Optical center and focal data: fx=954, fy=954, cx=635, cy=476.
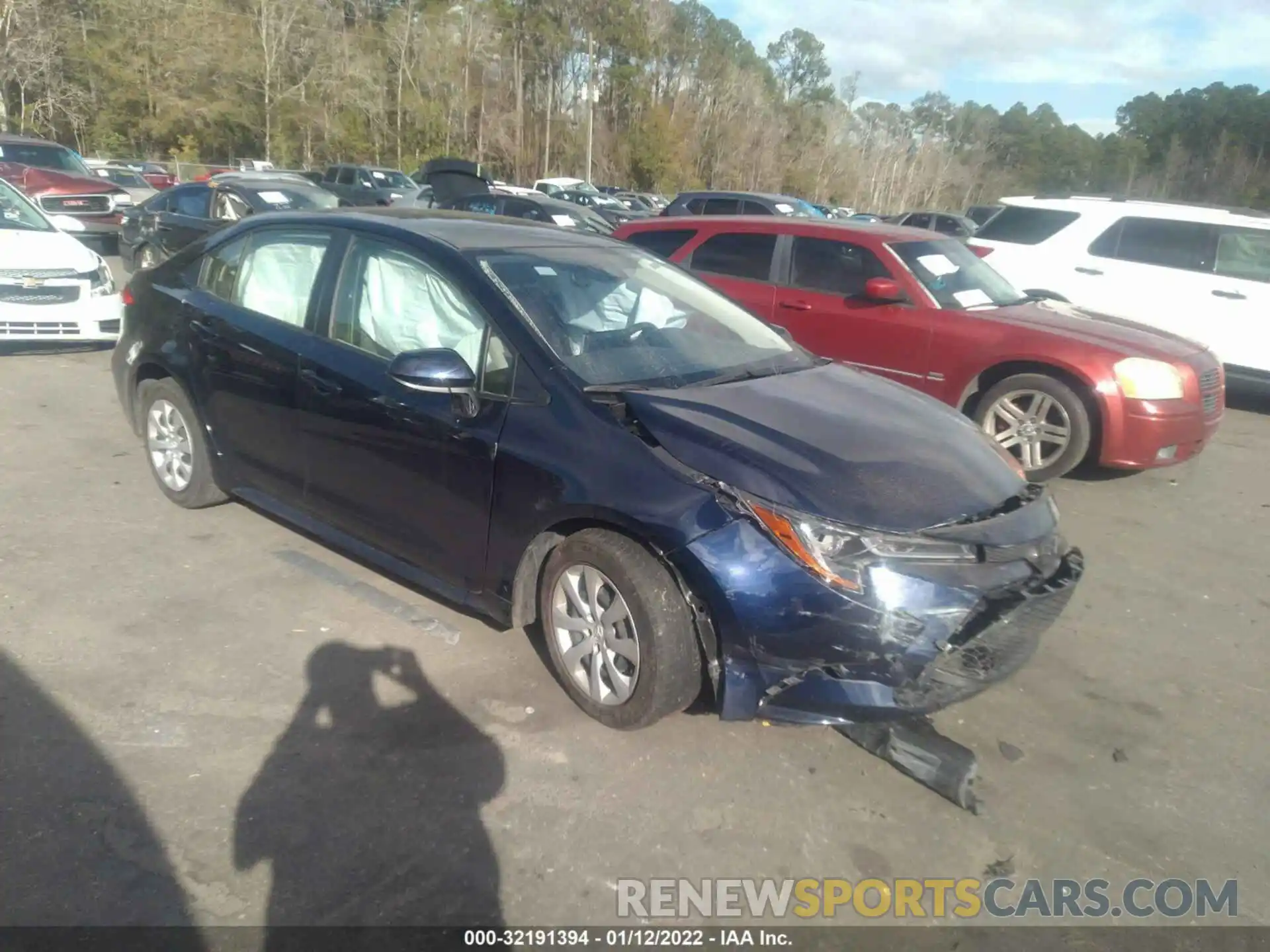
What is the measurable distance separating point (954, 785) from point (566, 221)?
54.3 feet

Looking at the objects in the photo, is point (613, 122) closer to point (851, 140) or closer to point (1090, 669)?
point (851, 140)

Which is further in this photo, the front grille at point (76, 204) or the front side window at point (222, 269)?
the front grille at point (76, 204)

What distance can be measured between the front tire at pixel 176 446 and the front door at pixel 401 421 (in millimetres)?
991

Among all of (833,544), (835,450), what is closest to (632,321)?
(835,450)

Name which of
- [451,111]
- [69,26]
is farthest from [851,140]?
[69,26]

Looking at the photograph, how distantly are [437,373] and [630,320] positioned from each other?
0.99 metres

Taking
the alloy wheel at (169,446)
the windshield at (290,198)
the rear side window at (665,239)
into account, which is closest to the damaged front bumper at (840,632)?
the alloy wheel at (169,446)

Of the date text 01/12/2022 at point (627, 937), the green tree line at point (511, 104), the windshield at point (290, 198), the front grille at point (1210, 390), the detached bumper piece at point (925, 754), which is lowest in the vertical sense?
the date text 01/12/2022 at point (627, 937)

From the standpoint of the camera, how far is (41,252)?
324 inches

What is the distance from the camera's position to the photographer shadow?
2.60 meters

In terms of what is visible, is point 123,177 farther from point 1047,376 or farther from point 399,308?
point 1047,376

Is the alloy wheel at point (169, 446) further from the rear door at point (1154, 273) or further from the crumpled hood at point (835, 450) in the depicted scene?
the rear door at point (1154, 273)

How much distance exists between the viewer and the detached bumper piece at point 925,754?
10.3 ft

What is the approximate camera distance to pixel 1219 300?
9031 mm
